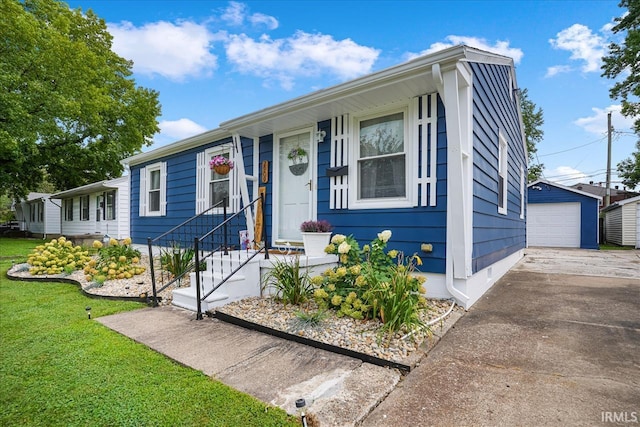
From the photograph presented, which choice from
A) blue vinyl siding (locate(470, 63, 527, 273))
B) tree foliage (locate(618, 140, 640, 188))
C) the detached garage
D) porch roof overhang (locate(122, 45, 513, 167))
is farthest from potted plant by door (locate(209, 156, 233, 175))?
tree foliage (locate(618, 140, 640, 188))

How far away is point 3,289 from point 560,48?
15.6 metres

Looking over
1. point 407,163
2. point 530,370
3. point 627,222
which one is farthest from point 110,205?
point 627,222

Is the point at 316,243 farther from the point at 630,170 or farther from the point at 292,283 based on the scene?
the point at 630,170

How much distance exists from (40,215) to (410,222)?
2482cm

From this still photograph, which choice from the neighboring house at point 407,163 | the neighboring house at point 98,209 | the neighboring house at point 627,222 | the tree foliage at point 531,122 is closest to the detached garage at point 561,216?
the neighboring house at point 627,222

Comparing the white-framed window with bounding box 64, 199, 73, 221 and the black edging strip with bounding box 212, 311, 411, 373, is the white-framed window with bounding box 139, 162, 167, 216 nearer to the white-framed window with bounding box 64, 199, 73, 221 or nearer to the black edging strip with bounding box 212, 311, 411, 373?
A: the black edging strip with bounding box 212, 311, 411, 373

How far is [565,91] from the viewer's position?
13.5m

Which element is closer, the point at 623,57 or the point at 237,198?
the point at 237,198

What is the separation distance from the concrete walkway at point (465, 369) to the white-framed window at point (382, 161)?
172cm

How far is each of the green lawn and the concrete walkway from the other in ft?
0.48

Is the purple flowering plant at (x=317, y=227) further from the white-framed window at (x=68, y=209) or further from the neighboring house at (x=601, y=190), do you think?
the neighboring house at (x=601, y=190)

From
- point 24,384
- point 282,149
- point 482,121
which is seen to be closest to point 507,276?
point 482,121

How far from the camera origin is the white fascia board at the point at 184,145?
6727 millimetres

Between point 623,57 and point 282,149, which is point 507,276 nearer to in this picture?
point 282,149
